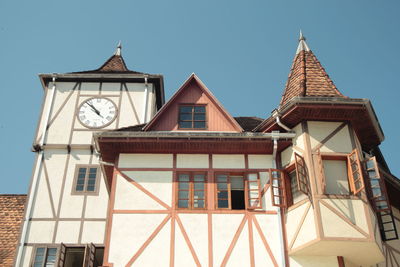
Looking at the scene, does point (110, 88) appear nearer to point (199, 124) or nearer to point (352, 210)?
point (199, 124)

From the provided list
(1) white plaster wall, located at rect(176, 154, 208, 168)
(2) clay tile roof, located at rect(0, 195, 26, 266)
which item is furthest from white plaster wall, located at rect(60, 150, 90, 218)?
(1) white plaster wall, located at rect(176, 154, 208, 168)

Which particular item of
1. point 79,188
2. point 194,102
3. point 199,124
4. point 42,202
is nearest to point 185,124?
point 199,124

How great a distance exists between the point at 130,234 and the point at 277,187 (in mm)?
4533

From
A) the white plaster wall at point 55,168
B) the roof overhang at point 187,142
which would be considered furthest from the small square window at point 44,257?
the roof overhang at point 187,142

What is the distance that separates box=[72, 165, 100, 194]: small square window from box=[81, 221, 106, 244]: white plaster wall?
1380 millimetres

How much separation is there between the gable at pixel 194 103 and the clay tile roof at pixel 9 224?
890 centimetres

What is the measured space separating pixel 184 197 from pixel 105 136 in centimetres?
310

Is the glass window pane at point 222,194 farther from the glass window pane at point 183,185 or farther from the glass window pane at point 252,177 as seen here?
the glass window pane at point 183,185

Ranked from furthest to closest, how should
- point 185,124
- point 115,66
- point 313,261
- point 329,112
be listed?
point 115,66 < point 185,124 < point 329,112 < point 313,261

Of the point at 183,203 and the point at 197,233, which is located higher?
the point at 183,203

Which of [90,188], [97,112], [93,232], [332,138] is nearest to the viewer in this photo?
[332,138]

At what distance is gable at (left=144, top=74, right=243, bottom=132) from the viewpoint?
55.1 ft

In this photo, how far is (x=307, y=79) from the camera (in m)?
17.3

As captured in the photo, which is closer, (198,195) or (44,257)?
(198,195)
